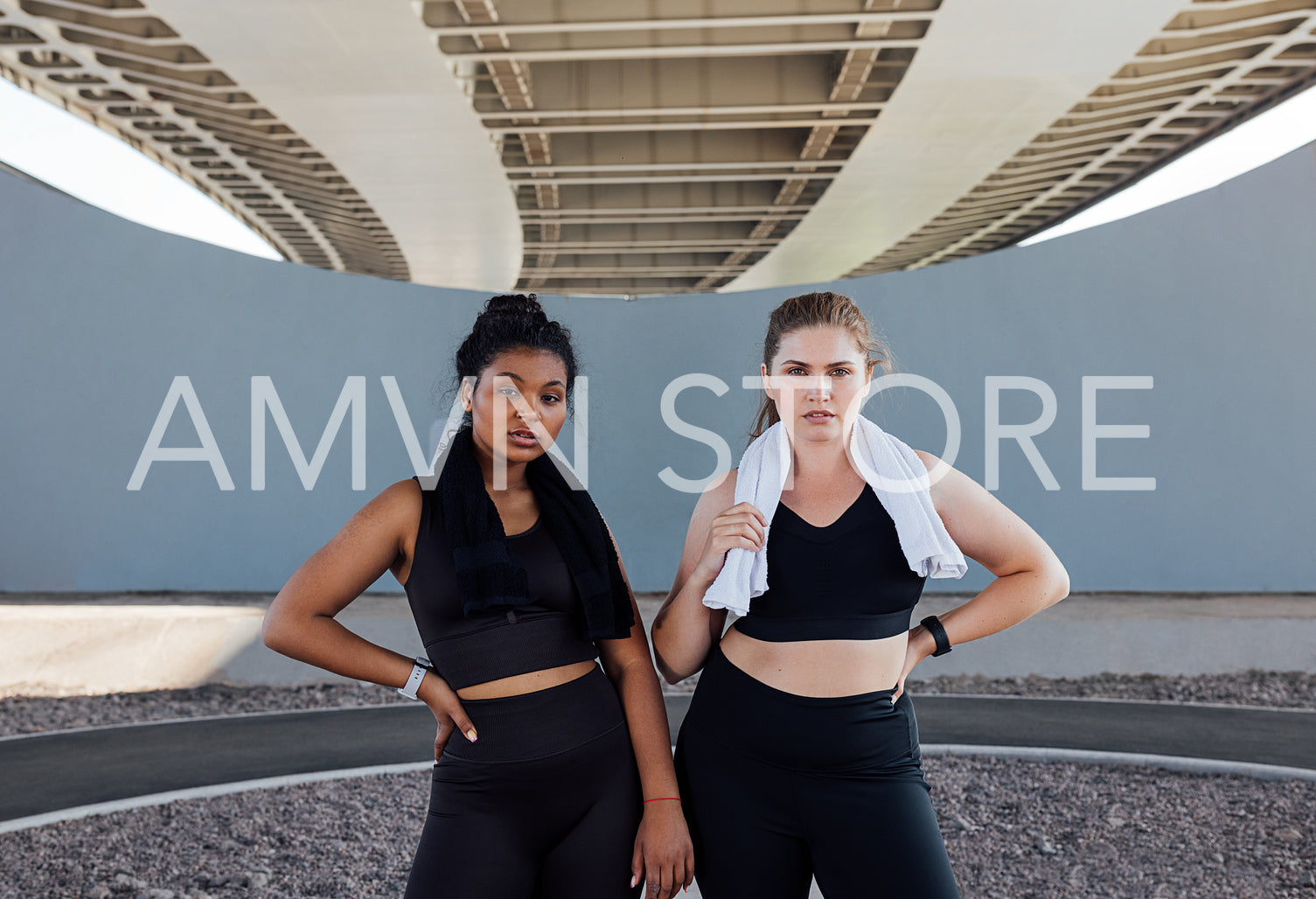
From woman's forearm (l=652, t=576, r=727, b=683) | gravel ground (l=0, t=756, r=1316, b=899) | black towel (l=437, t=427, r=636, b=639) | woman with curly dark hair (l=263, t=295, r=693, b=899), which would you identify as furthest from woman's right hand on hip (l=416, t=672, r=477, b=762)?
gravel ground (l=0, t=756, r=1316, b=899)

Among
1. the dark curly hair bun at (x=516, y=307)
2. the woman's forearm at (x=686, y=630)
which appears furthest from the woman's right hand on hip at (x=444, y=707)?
the dark curly hair bun at (x=516, y=307)

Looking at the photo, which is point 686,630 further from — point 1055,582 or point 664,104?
point 664,104

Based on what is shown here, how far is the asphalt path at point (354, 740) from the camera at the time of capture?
5512 mm

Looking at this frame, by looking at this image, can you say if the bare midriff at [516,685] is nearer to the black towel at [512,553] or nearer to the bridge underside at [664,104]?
the black towel at [512,553]

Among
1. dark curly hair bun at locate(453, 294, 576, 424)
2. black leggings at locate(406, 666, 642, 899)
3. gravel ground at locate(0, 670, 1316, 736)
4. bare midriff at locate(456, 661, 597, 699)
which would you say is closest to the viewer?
black leggings at locate(406, 666, 642, 899)

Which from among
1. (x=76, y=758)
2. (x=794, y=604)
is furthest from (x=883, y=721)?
(x=76, y=758)

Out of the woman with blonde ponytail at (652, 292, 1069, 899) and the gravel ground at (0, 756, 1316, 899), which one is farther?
the gravel ground at (0, 756, 1316, 899)

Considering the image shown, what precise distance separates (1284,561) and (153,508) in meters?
12.9

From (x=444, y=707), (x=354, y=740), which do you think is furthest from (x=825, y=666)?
(x=354, y=740)

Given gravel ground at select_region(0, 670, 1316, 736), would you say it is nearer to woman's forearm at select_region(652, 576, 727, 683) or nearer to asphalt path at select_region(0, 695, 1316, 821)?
asphalt path at select_region(0, 695, 1316, 821)

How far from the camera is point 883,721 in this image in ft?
6.84

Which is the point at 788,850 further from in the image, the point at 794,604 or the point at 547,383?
the point at 547,383

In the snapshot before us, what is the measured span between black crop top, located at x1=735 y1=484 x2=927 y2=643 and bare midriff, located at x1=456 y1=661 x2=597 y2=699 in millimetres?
446

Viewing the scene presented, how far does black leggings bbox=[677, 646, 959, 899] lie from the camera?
6.47ft
